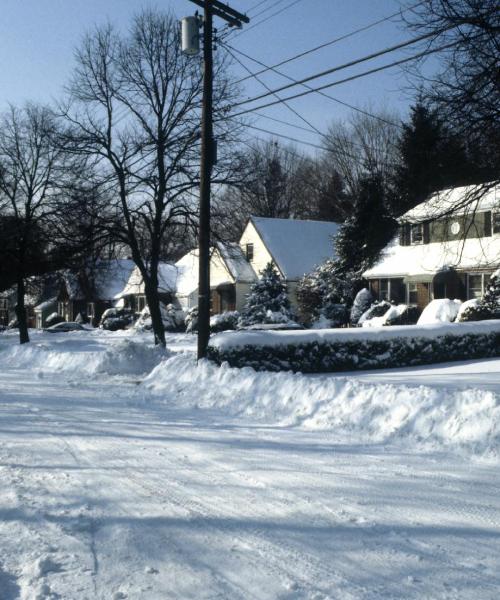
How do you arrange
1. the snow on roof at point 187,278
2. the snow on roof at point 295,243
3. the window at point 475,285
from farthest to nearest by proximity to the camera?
the snow on roof at point 187,278, the snow on roof at point 295,243, the window at point 475,285

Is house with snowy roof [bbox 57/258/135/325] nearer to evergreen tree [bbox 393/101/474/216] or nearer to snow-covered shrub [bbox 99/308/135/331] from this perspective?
snow-covered shrub [bbox 99/308/135/331]

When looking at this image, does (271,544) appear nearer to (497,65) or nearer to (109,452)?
(109,452)

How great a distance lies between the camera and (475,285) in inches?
1297

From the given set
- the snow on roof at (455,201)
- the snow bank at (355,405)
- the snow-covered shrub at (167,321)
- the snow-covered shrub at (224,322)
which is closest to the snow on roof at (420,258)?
the snow-covered shrub at (224,322)

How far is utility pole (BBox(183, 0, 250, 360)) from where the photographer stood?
49.9 ft

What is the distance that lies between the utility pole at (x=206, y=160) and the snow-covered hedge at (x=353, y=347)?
3.65ft

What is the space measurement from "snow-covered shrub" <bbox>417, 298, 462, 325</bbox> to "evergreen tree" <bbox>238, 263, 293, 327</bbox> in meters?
8.75

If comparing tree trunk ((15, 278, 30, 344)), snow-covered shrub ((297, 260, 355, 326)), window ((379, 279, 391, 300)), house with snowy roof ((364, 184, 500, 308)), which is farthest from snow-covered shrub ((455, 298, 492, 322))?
tree trunk ((15, 278, 30, 344))

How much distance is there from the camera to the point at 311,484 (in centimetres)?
642

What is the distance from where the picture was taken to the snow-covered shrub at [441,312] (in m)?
29.6

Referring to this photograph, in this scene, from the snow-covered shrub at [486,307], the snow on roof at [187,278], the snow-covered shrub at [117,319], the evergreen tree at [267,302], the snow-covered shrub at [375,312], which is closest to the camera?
the snow-covered shrub at [486,307]

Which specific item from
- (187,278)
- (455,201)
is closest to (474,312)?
(455,201)

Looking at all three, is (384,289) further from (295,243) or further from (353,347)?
(353,347)

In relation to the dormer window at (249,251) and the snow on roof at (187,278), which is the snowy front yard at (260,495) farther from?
the snow on roof at (187,278)
